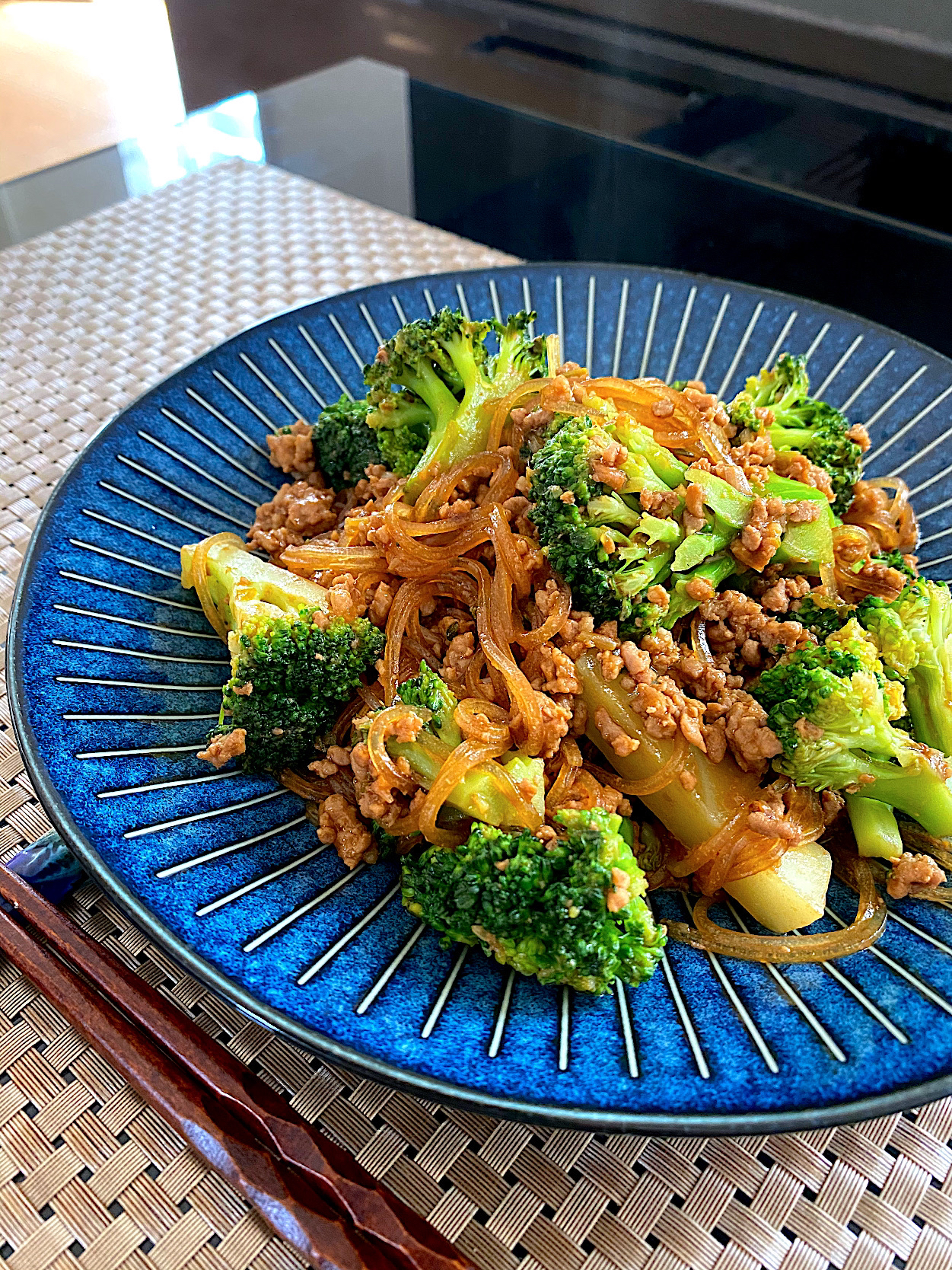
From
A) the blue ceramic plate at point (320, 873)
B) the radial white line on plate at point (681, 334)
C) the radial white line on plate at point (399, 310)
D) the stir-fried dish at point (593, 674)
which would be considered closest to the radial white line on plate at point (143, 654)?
the blue ceramic plate at point (320, 873)

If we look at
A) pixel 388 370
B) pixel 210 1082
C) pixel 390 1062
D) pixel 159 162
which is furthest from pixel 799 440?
pixel 159 162

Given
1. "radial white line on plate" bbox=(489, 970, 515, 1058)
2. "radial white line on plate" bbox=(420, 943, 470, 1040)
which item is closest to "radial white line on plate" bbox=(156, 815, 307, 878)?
"radial white line on plate" bbox=(420, 943, 470, 1040)

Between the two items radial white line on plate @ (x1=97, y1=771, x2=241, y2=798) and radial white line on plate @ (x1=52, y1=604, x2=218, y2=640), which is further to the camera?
radial white line on plate @ (x1=52, y1=604, x2=218, y2=640)

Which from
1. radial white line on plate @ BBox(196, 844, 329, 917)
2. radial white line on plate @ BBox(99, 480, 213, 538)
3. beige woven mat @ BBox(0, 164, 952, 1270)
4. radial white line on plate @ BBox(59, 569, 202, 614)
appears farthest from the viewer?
radial white line on plate @ BBox(99, 480, 213, 538)

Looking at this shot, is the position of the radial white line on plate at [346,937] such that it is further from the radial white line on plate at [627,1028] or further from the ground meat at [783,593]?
the ground meat at [783,593]

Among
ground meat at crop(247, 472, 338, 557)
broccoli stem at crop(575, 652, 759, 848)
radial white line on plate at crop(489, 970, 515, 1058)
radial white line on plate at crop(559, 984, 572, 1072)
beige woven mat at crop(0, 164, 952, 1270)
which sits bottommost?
beige woven mat at crop(0, 164, 952, 1270)

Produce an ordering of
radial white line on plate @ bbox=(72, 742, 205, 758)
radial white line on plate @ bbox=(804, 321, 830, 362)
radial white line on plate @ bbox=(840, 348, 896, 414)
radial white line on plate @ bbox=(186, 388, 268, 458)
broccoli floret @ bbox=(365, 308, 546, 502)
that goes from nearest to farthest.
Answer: radial white line on plate @ bbox=(72, 742, 205, 758)
broccoli floret @ bbox=(365, 308, 546, 502)
radial white line on plate @ bbox=(186, 388, 268, 458)
radial white line on plate @ bbox=(840, 348, 896, 414)
radial white line on plate @ bbox=(804, 321, 830, 362)

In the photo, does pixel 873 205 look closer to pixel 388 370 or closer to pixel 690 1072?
pixel 388 370

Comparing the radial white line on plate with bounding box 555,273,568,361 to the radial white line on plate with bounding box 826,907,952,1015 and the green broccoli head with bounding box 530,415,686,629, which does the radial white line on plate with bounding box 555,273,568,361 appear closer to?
the green broccoli head with bounding box 530,415,686,629
